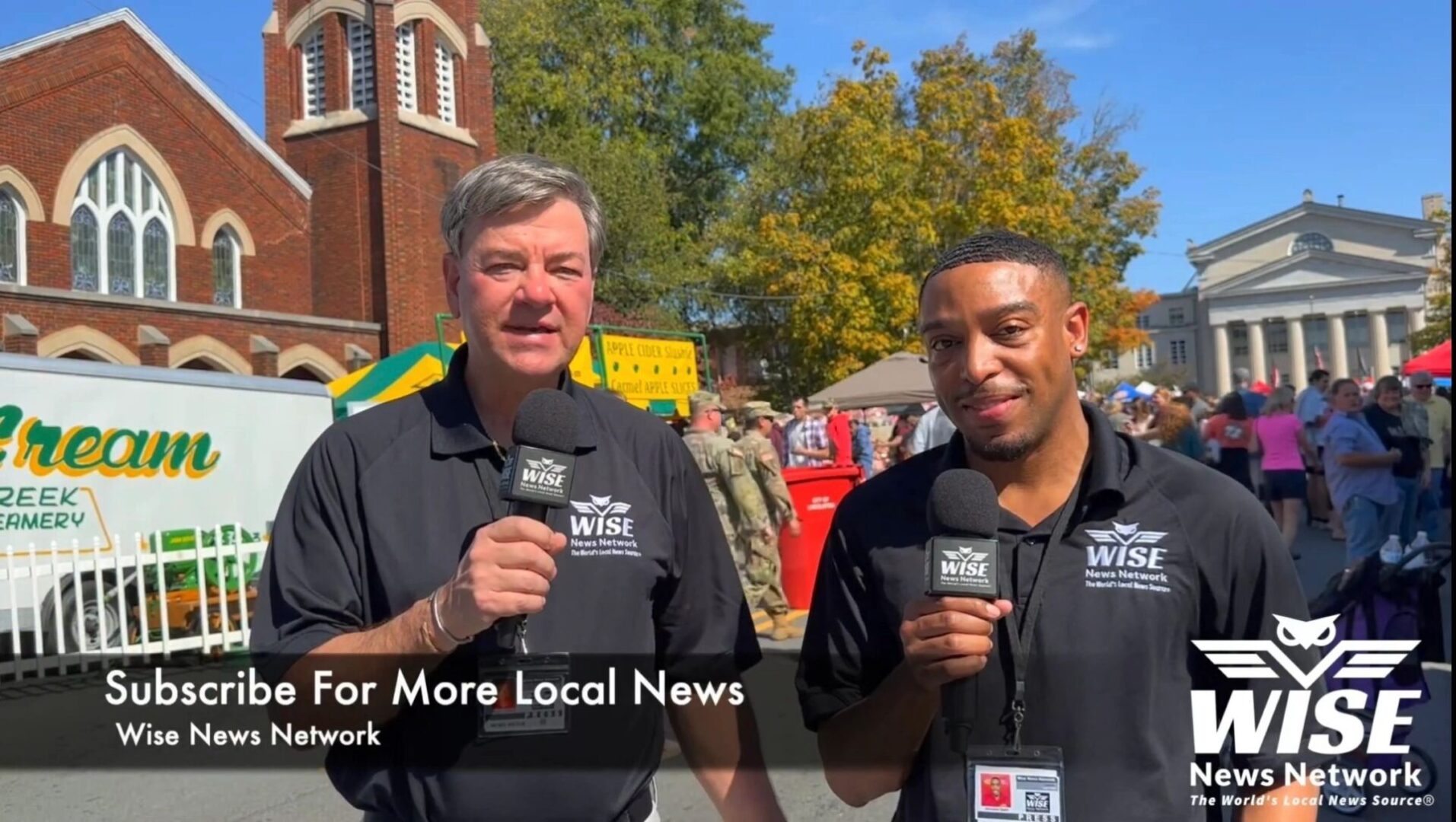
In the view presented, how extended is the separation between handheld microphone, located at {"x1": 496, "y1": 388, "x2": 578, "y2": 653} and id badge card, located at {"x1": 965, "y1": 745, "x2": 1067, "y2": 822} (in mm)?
806

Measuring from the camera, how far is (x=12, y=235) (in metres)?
20.1

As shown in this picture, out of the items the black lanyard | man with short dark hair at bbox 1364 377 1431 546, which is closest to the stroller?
the black lanyard

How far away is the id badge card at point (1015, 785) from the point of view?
1938 millimetres

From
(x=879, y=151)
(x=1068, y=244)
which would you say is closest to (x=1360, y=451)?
(x=879, y=151)

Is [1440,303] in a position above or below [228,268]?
below

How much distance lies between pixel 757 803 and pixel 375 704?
2.60 ft

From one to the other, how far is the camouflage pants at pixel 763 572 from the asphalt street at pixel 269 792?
10.7 ft

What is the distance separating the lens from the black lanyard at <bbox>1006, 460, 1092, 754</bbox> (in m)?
1.96

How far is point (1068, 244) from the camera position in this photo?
100 ft

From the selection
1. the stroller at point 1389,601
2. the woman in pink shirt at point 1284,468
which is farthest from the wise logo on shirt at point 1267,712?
the woman in pink shirt at point 1284,468

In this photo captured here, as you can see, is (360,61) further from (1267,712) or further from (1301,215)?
(1301,215)

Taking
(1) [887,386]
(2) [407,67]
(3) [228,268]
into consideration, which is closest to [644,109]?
(2) [407,67]

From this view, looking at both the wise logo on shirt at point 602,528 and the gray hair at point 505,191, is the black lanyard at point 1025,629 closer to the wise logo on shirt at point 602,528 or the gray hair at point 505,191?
the wise logo on shirt at point 602,528

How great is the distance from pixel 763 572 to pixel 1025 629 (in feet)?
25.0
